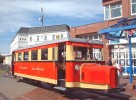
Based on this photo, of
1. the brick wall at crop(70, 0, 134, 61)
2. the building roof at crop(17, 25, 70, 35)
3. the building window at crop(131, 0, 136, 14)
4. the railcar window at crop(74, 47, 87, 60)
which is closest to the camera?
the railcar window at crop(74, 47, 87, 60)

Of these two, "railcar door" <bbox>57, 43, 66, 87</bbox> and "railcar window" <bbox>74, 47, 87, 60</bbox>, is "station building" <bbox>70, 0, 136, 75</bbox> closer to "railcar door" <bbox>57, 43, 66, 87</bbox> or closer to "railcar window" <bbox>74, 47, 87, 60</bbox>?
"railcar door" <bbox>57, 43, 66, 87</bbox>

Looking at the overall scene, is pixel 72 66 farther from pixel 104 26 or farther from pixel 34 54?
pixel 104 26

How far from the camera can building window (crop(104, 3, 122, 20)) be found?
1229 inches

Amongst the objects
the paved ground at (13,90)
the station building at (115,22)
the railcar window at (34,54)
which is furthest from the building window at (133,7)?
the paved ground at (13,90)

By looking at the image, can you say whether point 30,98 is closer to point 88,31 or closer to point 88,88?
point 88,88

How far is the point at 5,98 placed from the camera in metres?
15.4

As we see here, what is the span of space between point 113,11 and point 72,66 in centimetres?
1887

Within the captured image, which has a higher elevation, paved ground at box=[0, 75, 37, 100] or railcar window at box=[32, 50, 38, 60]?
railcar window at box=[32, 50, 38, 60]

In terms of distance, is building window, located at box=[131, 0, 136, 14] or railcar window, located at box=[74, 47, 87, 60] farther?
building window, located at box=[131, 0, 136, 14]

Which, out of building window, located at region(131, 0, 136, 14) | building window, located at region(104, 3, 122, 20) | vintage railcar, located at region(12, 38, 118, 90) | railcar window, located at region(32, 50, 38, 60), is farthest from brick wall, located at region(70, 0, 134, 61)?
vintage railcar, located at region(12, 38, 118, 90)

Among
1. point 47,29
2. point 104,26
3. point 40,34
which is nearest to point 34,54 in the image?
point 104,26

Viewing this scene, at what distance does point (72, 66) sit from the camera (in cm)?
1437

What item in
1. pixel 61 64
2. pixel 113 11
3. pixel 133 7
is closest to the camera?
pixel 61 64

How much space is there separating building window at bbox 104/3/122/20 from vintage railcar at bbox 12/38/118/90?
48.8 ft
